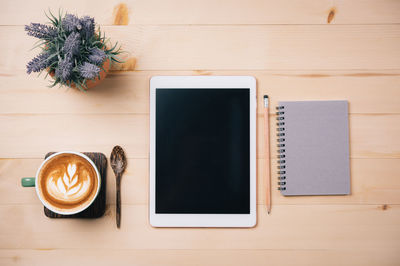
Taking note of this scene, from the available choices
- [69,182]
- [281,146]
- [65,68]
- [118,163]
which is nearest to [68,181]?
[69,182]

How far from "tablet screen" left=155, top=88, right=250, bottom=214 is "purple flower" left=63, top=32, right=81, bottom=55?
20 cm

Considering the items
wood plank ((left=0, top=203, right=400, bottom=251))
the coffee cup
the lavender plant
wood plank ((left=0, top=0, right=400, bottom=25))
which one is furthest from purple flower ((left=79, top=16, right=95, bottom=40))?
wood plank ((left=0, top=203, right=400, bottom=251))

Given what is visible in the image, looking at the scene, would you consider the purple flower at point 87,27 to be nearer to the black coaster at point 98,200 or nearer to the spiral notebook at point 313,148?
the black coaster at point 98,200

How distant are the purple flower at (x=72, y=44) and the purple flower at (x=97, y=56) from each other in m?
0.03

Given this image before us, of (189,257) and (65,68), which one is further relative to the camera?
(189,257)

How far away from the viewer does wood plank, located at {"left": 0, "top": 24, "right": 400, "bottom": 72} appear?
0.65 metres

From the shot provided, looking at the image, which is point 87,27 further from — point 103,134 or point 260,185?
point 260,185

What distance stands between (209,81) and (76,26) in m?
0.31

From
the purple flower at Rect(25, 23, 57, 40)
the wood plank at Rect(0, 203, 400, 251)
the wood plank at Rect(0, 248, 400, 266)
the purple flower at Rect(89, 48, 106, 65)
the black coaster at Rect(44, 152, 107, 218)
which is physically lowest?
the wood plank at Rect(0, 248, 400, 266)

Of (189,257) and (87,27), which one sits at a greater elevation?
(87,27)

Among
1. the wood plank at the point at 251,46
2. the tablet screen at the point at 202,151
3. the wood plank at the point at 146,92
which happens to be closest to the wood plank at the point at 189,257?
the tablet screen at the point at 202,151

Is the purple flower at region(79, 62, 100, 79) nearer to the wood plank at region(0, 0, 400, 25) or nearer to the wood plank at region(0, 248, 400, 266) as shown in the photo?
the wood plank at region(0, 0, 400, 25)

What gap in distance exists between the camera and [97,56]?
55cm

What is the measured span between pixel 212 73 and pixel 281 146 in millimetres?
241
